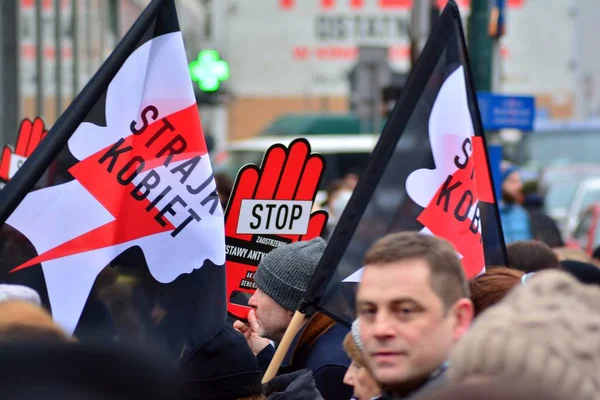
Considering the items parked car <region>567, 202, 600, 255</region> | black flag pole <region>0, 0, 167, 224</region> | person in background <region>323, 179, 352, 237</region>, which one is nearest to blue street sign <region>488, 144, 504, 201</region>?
person in background <region>323, 179, 352, 237</region>

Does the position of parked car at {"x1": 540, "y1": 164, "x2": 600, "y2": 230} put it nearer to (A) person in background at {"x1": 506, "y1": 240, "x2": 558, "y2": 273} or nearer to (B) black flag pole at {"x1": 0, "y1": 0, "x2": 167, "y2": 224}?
(A) person in background at {"x1": 506, "y1": 240, "x2": 558, "y2": 273}

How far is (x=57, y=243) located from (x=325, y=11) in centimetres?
4518

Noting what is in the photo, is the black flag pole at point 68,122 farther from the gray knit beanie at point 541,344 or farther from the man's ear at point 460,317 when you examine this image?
the gray knit beanie at point 541,344

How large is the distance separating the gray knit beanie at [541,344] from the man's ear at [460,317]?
1.96 feet

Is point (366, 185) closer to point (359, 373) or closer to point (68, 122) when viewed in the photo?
point (359, 373)

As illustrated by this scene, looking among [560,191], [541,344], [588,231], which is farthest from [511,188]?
[560,191]

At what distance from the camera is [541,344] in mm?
1794

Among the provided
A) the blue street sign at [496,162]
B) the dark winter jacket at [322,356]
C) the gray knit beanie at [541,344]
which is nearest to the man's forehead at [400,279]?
the gray knit beanie at [541,344]

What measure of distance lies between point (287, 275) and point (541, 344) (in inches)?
99.7

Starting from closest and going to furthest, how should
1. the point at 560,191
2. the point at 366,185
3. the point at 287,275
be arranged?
the point at 366,185, the point at 287,275, the point at 560,191

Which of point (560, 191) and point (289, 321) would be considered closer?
point (289, 321)

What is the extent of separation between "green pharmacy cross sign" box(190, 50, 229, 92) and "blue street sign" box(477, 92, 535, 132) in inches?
177

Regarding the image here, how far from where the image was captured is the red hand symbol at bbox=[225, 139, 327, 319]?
198 inches

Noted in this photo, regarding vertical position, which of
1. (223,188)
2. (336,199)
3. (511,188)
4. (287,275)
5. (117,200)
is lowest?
(336,199)
